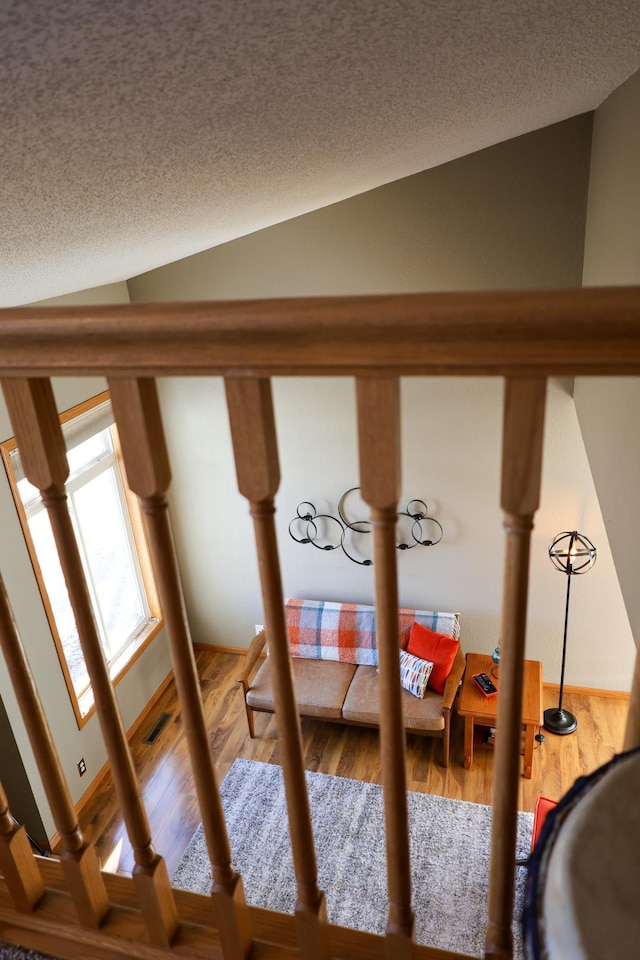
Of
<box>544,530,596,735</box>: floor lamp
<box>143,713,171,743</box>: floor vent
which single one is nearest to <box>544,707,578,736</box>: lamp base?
<box>544,530,596,735</box>: floor lamp

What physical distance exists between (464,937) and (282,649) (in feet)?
10.9

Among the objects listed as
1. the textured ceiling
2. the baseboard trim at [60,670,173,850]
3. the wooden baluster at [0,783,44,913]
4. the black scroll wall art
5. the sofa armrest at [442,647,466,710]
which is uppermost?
the textured ceiling

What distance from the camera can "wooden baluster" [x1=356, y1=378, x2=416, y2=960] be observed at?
24.3 inches

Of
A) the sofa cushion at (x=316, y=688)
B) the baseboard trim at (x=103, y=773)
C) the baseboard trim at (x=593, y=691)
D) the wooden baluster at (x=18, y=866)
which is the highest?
the wooden baluster at (x=18, y=866)

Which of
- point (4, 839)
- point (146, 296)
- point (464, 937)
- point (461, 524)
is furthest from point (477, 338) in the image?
point (146, 296)

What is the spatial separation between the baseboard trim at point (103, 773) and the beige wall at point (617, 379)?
3136 mm

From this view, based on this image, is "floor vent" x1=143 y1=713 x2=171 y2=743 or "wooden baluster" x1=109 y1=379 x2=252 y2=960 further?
"floor vent" x1=143 y1=713 x2=171 y2=743

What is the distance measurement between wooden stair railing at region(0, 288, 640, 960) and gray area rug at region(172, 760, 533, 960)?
2.77m

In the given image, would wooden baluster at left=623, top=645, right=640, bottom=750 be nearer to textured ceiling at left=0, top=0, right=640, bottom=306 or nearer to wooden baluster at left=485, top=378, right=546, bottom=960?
wooden baluster at left=485, top=378, right=546, bottom=960

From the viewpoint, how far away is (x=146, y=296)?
493 centimetres

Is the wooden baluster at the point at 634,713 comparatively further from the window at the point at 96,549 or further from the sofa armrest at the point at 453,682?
the sofa armrest at the point at 453,682

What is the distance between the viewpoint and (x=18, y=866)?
3.21ft

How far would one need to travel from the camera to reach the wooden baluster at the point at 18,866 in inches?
38.6

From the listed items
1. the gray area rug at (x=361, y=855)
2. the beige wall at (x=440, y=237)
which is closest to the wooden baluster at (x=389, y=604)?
the gray area rug at (x=361, y=855)
